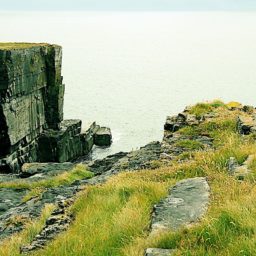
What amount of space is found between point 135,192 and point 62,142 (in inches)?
1640

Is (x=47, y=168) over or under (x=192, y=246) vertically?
under

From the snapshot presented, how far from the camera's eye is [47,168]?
28797 millimetres

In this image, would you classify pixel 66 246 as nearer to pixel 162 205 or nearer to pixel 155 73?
pixel 162 205

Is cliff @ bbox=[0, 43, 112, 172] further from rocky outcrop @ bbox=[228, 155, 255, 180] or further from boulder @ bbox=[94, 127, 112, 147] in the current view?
rocky outcrop @ bbox=[228, 155, 255, 180]

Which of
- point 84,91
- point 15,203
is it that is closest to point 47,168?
point 15,203

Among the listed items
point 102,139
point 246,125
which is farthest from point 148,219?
point 102,139

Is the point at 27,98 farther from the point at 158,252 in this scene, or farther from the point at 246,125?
the point at 158,252

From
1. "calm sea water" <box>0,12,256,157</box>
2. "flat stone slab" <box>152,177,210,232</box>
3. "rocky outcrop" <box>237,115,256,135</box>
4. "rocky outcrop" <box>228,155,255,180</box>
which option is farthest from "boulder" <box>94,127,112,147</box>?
"flat stone slab" <box>152,177,210,232</box>

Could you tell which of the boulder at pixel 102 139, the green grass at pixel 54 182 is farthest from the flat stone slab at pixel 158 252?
the boulder at pixel 102 139

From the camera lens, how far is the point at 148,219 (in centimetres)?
853

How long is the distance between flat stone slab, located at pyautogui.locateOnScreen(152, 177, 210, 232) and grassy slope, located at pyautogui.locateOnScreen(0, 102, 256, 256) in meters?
0.19

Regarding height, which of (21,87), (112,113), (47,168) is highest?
(21,87)

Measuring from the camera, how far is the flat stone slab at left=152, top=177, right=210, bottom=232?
7.92 meters

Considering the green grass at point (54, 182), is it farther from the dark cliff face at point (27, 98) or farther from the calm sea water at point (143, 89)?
the calm sea water at point (143, 89)
